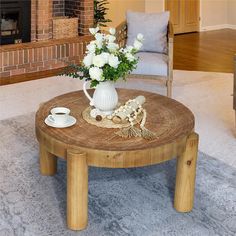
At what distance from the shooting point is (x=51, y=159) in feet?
10.4

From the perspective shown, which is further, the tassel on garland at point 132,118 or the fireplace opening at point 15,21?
the fireplace opening at point 15,21

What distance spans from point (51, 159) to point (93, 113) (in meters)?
0.46

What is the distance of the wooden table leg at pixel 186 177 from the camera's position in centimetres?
274

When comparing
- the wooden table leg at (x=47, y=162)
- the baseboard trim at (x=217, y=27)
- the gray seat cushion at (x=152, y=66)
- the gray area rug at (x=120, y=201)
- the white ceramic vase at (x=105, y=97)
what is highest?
the baseboard trim at (x=217, y=27)

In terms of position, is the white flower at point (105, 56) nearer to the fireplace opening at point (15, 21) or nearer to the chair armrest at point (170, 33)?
the chair armrest at point (170, 33)

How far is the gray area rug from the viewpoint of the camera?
2.60 metres

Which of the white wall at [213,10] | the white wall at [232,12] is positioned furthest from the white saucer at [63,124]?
the white wall at [232,12]

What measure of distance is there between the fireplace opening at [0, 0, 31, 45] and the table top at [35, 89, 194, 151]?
270 cm

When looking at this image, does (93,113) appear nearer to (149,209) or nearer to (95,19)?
(149,209)

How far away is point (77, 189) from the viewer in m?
2.54

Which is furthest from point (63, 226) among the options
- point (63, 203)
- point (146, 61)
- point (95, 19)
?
point (95, 19)

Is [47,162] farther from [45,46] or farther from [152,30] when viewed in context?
[45,46]

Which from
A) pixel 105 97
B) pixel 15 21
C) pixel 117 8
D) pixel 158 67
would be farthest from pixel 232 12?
pixel 105 97

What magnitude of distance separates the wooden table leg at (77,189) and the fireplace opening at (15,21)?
3.64 m
